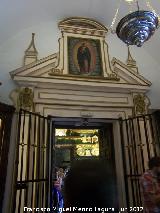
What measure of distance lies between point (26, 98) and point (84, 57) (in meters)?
1.67

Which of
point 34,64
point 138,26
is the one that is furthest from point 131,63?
point 138,26

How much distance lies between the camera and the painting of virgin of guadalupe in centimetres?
512

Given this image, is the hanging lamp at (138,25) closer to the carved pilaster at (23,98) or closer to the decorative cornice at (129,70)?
the carved pilaster at (23,98)

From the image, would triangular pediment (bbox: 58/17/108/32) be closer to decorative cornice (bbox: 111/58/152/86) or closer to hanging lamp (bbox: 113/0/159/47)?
decorative cornice (bbox: 111/58/152/86)

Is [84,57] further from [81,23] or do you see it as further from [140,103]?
[140,103]

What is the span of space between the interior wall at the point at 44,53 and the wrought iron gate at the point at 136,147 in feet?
1.93

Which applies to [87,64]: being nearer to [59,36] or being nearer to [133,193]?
[59,36]

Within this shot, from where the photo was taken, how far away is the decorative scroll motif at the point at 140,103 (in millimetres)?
5012

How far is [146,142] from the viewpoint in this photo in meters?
4.74

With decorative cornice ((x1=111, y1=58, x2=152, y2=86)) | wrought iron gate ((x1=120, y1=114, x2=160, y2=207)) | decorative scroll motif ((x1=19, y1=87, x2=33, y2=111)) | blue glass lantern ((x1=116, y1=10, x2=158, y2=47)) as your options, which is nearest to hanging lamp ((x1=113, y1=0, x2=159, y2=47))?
blue glass lantern ((x1=116, y1=10, x2=158, y2=47))

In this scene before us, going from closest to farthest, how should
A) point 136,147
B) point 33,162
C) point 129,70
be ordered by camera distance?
point 33,162 < point 136,147 < point 129,70

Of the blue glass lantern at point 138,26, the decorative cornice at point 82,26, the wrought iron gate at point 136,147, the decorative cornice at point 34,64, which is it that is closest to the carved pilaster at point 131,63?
the decorative cornice at point 82,26

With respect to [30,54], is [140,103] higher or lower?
lower

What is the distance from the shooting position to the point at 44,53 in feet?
16.7
